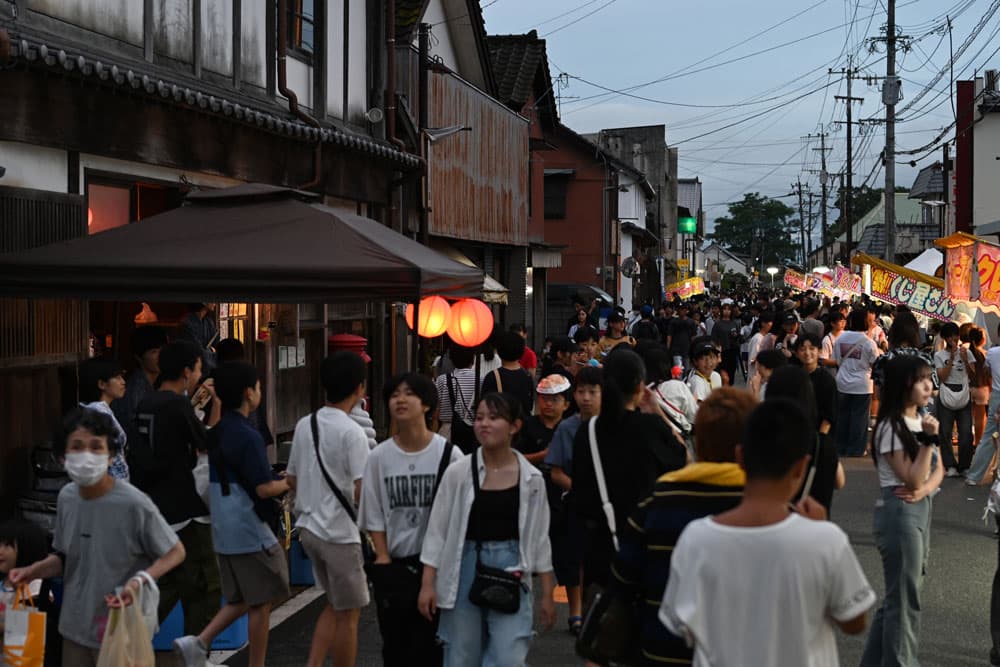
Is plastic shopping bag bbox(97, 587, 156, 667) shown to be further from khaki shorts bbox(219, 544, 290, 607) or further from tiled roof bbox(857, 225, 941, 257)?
tiled roof bbox(857, 225, 941, 257)

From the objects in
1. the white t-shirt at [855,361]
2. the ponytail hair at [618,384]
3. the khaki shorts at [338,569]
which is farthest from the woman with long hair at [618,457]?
the white t-shirt at [855,361]

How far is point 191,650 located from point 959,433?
1060cm

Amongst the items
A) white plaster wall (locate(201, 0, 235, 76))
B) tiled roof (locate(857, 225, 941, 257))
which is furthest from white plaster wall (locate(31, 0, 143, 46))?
tiled roof (locate(857, 225, 941, 257))

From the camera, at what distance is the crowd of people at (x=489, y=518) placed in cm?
351

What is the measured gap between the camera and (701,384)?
33.4 ft

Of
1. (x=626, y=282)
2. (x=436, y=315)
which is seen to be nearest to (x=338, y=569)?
(x=436, y=315)

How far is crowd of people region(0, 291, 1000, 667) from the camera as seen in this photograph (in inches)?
138

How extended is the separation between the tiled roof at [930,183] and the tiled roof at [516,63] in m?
29.6

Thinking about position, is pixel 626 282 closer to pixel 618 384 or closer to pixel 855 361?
pixel 855 361

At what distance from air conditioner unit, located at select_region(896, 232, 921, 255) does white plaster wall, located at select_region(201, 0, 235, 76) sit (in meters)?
54.0

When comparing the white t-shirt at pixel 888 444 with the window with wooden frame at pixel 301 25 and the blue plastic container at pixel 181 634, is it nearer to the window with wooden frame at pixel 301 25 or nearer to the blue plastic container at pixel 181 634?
the blue plastic container at pixel 181 634

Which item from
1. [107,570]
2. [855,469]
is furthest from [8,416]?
[855,469]

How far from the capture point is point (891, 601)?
20.3ft

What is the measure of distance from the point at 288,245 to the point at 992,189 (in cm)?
3786
